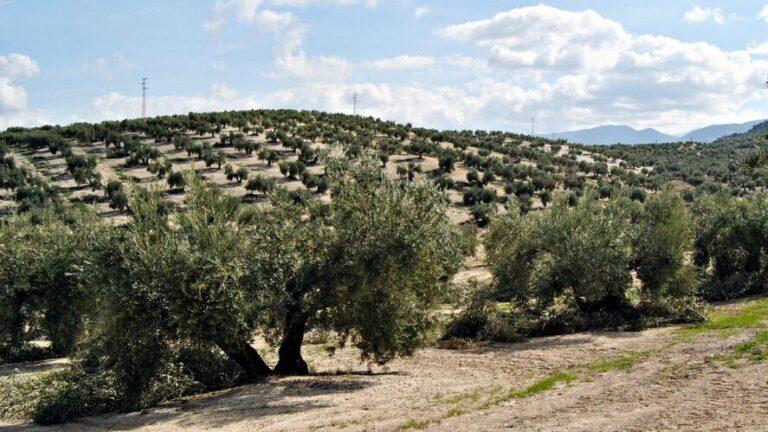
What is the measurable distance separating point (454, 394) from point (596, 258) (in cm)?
1533

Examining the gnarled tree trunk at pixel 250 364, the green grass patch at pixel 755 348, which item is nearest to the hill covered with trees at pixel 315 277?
the gnarled tree trunk at pixel 250 364

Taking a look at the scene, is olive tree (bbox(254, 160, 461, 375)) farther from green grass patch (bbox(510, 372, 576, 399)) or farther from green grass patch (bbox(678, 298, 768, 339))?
green grass patch (bbox(678, 298, 768, 339))

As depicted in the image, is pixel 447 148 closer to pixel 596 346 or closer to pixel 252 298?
pixel 596 346

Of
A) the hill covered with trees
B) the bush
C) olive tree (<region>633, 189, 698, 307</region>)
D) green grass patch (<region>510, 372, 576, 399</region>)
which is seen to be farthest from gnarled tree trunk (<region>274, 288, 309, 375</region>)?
the bush

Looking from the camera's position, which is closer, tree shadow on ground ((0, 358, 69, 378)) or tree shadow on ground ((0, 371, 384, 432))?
tree shadow on ground ((0, 371, 384, 432))

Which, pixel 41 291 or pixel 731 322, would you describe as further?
pixel 731 322

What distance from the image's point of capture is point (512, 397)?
67.3 feet

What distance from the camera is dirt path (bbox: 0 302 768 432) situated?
1717 centimetres

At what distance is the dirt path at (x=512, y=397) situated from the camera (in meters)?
17.2

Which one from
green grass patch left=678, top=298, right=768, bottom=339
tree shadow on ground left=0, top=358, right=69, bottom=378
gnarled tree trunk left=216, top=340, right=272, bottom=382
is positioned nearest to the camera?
gnarled tree trunk left=216, top=340, right=272, bottom=382

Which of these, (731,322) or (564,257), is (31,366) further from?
(731,322)

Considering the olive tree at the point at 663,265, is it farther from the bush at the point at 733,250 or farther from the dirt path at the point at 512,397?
the bush at the point at 733,250

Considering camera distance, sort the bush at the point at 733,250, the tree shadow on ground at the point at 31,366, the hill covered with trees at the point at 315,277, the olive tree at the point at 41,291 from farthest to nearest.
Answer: the bush at the point at 733,250 < the olive tree at the point at 41,291 < the tree shadow on ground at the point at 31,366 < the hill covered with trees at the point at 315,277

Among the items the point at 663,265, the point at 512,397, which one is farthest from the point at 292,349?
the point at 663,265
